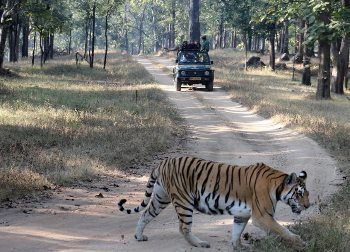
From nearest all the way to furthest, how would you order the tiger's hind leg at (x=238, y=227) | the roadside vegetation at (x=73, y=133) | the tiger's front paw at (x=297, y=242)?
the tiger's front paw at (x=297, y=242) < the tiger's hind leg at (x=238, y=227) < the roadside vegetation at (x=73, y=133)

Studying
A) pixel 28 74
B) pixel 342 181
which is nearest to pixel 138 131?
pixel 342 181

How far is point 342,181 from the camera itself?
1141 cm

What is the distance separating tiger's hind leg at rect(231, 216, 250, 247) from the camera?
270 inches

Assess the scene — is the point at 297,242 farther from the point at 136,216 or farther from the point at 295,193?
the point at 136,216

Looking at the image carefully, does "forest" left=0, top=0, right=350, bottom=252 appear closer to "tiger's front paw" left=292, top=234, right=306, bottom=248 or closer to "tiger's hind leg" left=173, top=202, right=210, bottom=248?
"tiger's front paw" left=292, top=234, right=306, bottom=248

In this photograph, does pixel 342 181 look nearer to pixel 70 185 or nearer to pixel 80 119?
pixel 70 185

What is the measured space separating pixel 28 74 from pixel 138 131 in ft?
73.2

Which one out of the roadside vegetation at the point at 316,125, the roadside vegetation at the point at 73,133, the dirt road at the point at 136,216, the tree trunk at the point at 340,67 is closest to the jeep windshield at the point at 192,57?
the roadside vegetation at the point at 316,125

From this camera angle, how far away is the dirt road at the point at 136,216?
24.8 feet

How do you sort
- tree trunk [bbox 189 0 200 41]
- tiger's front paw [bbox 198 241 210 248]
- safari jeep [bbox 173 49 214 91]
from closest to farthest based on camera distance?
1. tiger's front paw [bbox 198 241 210 248]
2. safari jeep [bbox 173 49 214 91]
3. tree trunk [bbox 189 0 200 41]

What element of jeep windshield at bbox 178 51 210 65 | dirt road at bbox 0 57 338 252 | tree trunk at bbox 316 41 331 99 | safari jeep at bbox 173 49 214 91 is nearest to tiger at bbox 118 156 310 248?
dirt road at bbox 0 57 338 252

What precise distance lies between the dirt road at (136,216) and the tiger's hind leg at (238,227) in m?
0.19

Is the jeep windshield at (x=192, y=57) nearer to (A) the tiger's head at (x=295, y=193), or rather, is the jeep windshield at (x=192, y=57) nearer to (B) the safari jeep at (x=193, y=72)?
(B) the safari jeep at (x=193, y=72)

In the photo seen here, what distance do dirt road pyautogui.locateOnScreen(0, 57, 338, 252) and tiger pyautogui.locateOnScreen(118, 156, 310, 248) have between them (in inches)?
21.5
